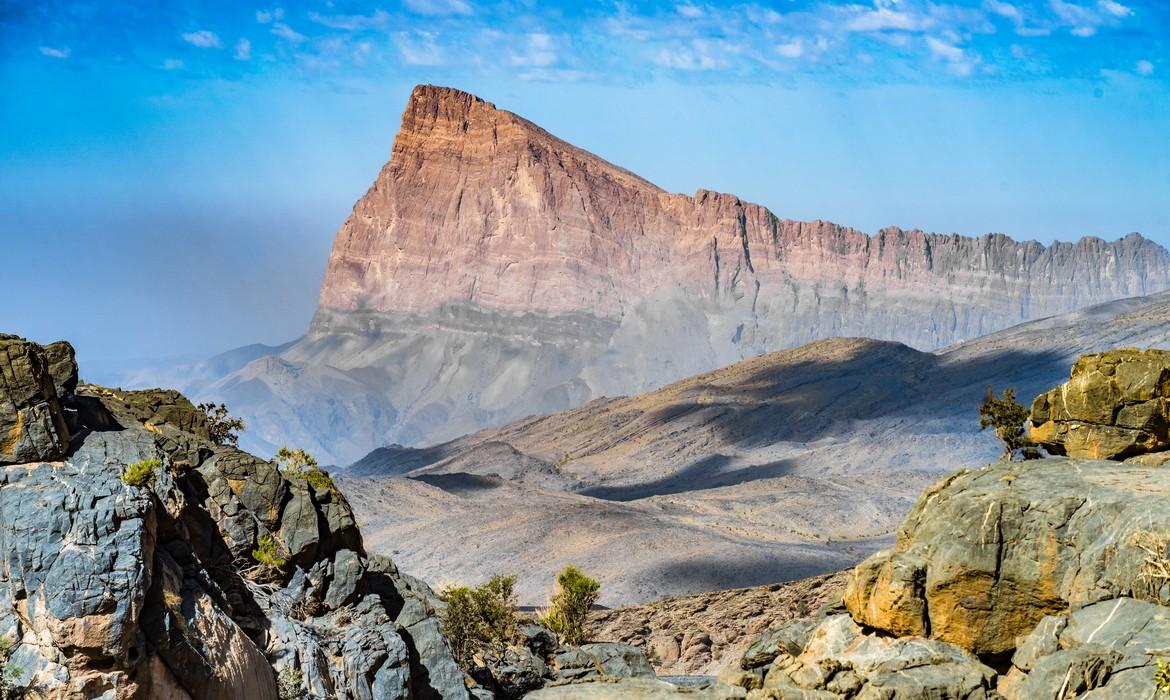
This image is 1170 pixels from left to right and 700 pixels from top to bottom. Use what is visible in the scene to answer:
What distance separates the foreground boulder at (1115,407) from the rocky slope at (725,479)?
48.0m

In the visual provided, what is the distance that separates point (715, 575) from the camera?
81.7 metres

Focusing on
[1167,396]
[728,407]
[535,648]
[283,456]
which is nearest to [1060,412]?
[1167,396]

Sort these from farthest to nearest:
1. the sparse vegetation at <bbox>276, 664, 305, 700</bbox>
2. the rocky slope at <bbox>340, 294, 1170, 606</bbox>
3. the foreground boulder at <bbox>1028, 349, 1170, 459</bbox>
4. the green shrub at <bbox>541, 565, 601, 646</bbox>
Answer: the rocky slope at <bbox>340, 294, 1170, 606</bbox> < the green shrub at <bbox>541, 565, 601, 646</bbox> < the foreground boulder at <bbox>1028, 349, 1170, 459</bbox> < the sparse vegetation at <bbox>276, 664, 305, 700</bbox>

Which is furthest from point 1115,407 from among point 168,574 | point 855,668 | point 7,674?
point 7,674

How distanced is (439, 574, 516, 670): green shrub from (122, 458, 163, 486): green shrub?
55.1 feet

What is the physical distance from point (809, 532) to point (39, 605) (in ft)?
301

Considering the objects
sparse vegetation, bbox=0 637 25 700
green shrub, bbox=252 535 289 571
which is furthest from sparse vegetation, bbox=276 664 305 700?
sparse vegetation, bbox=0 637 25 700

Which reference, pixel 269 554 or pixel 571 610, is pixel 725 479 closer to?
pixel 571 610

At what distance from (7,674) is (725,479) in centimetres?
13703

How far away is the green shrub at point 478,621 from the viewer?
40250 millimetres

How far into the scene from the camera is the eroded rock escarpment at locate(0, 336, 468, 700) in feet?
60.8

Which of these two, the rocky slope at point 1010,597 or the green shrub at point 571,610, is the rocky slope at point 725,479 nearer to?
the green shrub at point 571,610

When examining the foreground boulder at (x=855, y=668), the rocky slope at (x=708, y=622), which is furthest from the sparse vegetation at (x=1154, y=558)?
the rocky slope at (x=708, y=622)

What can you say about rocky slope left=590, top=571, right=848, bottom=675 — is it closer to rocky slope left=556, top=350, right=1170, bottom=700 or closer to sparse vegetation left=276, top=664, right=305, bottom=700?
rocky slope left=556, top=350, right=1170, bottom=700
